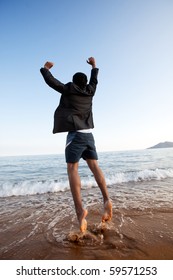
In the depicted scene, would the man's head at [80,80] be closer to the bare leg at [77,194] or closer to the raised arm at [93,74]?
the raised arm at [93,74]

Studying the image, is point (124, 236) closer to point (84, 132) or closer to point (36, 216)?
point (84, 132)

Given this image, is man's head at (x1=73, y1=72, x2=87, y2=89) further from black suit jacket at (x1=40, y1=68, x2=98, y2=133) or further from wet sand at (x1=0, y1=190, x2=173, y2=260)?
wet sand at (x1=0, y1=190, x2=173, y2=260)

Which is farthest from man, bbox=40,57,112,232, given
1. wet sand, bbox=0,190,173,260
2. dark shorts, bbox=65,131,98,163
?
wet sand, bbox=0,190,173,260

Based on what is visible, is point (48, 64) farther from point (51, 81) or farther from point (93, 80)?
point (93, 80)

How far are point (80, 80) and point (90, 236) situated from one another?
2.27 metres

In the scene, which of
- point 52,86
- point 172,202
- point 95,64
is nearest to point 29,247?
point 52,86

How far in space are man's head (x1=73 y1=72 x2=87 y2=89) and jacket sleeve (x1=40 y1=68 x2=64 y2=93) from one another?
1.21 feet

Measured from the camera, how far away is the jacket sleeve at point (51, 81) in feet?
9.11

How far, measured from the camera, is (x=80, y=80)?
10.2ft

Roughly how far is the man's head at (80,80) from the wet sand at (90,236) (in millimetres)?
2172

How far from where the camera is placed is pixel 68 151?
2834mm

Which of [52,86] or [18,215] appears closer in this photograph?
[52,86]

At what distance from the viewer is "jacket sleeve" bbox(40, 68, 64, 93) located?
278 cm
